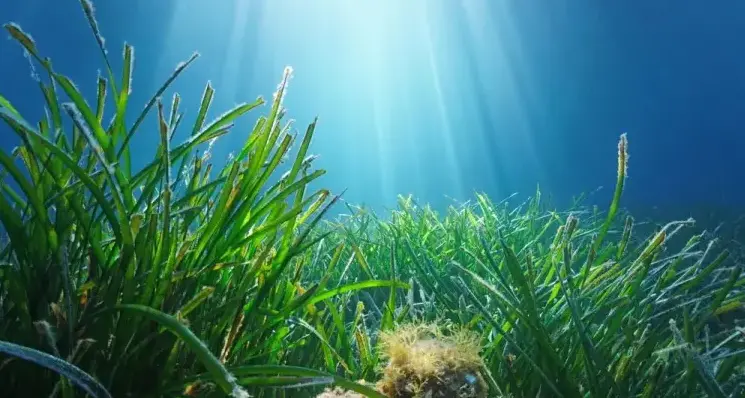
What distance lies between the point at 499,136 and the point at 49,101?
227 feet

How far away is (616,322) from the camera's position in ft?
3.64

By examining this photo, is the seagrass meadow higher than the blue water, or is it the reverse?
the blue water

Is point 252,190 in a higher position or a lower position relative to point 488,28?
lower

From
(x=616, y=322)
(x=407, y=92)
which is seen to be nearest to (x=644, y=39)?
(x=407, y=92)

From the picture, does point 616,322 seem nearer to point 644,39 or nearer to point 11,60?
point 11,60

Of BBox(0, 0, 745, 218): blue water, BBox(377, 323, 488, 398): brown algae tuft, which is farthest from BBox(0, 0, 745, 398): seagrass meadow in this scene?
BBox(0, 0, 745, 218): blue water

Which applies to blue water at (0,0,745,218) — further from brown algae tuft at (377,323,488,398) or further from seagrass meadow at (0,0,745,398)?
brown algae tuft at (377,323,488,398)

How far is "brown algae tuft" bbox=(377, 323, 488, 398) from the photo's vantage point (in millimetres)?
800

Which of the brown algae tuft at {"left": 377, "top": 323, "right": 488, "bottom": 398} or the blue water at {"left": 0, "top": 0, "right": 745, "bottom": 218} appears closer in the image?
the brown algae tuft at {"left": 377, "top": 323, "right": 488, "bottom": 398}

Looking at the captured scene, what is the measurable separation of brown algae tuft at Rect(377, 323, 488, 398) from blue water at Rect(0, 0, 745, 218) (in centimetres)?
3532

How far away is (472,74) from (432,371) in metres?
53.5

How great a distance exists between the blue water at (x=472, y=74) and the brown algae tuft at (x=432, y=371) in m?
35.3

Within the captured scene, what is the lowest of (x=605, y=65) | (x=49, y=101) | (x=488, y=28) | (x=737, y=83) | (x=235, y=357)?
(x=235, y=357)

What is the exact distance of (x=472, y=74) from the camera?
5169 cm
